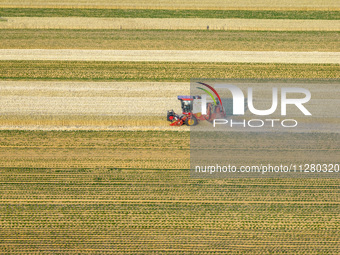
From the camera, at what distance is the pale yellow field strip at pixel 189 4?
30344 mm

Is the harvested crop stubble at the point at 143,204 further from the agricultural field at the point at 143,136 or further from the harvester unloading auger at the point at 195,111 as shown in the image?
the harvester unloading auger at the point at 195,111

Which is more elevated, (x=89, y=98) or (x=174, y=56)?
(x=174, y=56)

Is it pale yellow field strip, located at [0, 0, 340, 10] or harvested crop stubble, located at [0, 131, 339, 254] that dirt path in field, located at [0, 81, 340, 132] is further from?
pale yellow field strip, located at [0, 0, 340, 10]

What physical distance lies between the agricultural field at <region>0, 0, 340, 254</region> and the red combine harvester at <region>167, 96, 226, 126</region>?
0.67 metres

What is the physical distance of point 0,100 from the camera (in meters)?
24.5

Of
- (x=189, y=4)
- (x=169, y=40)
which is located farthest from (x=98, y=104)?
(x=189, y=4)

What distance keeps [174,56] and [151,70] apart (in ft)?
7.51

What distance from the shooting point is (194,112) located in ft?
72.2

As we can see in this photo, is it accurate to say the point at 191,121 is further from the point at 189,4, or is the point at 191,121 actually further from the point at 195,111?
the point at 189,4

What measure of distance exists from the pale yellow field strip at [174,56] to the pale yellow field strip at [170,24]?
2.78 metres

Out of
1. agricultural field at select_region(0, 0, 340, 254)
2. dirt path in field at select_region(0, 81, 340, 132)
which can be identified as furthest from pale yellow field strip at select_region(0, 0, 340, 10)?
dirt path in field at select_region(0, 81, 340, 132)

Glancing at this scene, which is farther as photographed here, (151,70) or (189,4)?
(189,4)

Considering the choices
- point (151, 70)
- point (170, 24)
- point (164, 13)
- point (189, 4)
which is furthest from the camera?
point (189, 4)

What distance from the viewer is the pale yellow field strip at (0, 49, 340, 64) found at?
26922 mm
